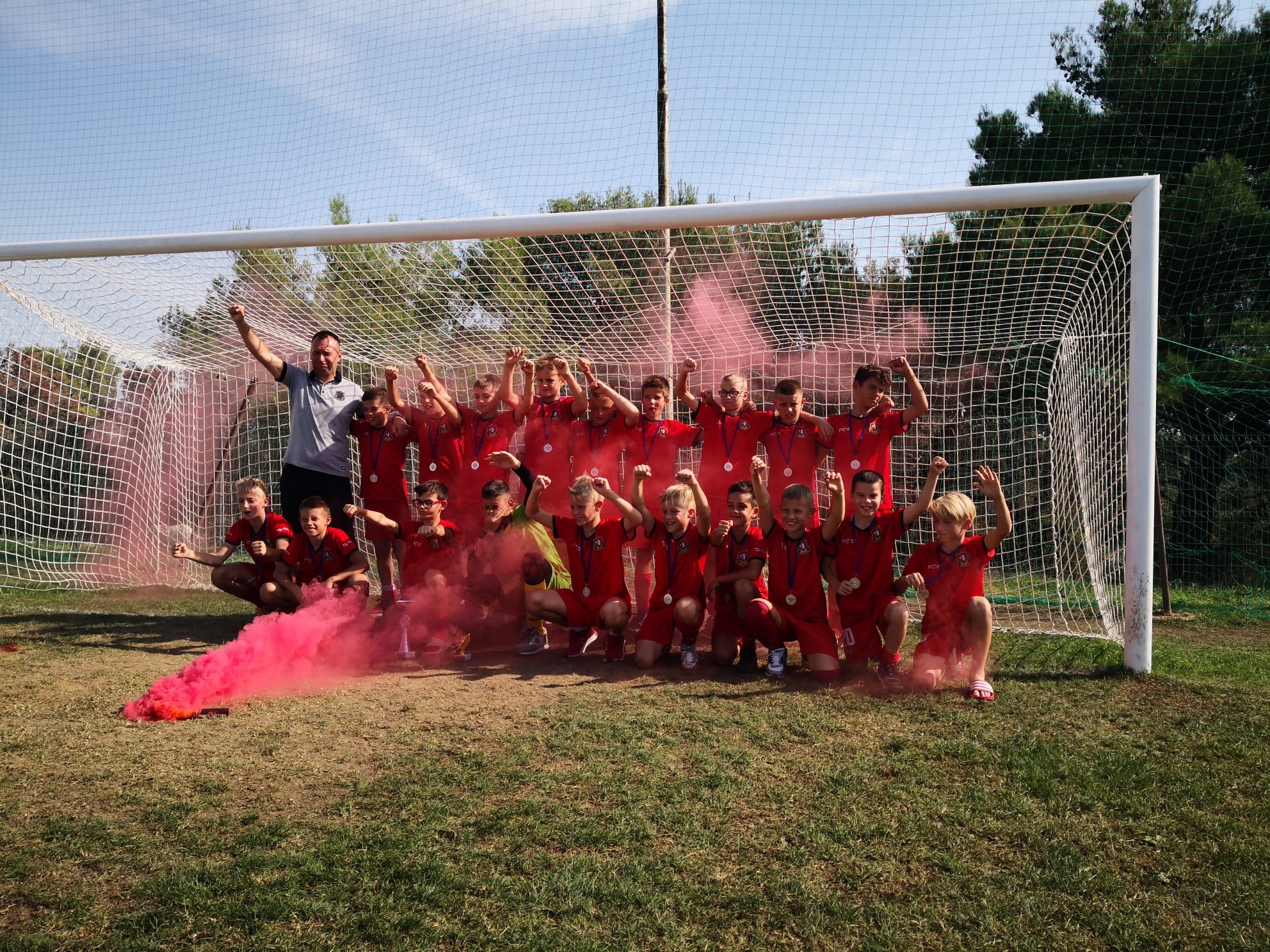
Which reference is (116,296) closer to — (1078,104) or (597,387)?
(597,387)

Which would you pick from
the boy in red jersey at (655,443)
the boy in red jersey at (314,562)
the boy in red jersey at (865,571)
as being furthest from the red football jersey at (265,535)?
the boy in red jersey at (865,571)

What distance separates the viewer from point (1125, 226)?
5.49 meters

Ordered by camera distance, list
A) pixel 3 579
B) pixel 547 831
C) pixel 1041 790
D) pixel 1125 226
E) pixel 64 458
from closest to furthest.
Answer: pixel 547 831 → pixel 1041 790 → pixel 1125 226 → pixel 64 458 → pixel 3 579

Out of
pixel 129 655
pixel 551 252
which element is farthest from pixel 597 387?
pixel 129 655

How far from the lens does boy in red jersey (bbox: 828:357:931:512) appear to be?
565 cm

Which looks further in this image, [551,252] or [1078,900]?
[551,252]

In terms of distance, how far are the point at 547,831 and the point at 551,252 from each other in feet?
15.1

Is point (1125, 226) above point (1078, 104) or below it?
below

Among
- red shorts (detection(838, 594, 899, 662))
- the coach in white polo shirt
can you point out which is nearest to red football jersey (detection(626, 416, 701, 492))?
red shorts (detection(838, 594, 899, 662))

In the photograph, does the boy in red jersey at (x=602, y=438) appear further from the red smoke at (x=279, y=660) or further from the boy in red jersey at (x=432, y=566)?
the red smoke at (x=279, y=660)

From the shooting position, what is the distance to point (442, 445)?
6.43 metres

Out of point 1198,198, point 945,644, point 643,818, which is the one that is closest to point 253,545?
point 643,818

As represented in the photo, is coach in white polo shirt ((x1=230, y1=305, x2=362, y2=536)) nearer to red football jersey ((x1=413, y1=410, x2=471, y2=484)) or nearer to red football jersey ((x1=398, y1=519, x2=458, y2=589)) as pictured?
red football jersey ((x1=413, y1=410, x2=471, y2=484))

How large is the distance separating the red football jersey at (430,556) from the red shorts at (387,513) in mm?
658
